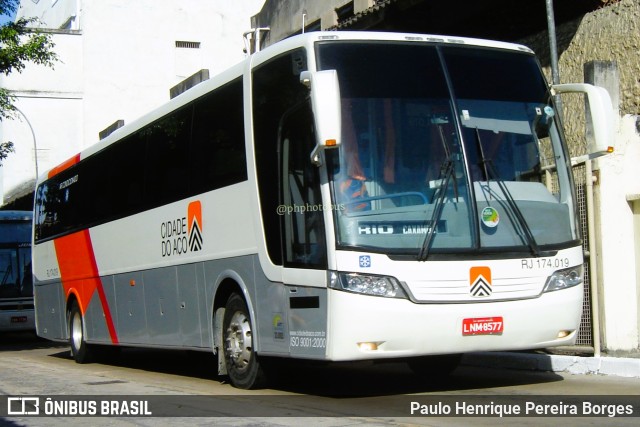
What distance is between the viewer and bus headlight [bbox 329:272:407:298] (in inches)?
317

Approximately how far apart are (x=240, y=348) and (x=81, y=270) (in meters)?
6.70

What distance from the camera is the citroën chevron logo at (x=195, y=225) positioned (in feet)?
36.1

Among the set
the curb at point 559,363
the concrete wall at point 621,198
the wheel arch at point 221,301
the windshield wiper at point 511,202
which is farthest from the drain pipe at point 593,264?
the wheel arch at point 221,301

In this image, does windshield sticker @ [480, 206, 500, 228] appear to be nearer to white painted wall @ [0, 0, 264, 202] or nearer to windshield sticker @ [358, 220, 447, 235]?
windshield sticker @ [358, 220, 447, 235]

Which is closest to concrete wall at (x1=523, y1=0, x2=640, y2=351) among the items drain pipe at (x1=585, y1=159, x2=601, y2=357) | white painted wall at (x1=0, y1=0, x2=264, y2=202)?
drain pipe at (x1=585, y1=159, x2=601, y2=357)

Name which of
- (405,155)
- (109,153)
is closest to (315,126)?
(405,155)

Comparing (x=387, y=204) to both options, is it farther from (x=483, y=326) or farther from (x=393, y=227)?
(x=483, y=326)

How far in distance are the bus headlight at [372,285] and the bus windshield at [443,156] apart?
238 mm

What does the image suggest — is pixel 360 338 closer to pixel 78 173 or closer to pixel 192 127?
pixel 192 127

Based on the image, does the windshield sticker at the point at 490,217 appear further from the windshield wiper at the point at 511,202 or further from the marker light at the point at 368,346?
the marker light at the point at 368,346

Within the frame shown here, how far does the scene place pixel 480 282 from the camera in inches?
327

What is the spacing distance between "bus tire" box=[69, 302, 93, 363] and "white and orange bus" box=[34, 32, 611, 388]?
6023 mm

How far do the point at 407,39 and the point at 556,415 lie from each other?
3.60 metres

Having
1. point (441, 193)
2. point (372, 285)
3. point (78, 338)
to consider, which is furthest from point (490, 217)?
point (78, 338)
